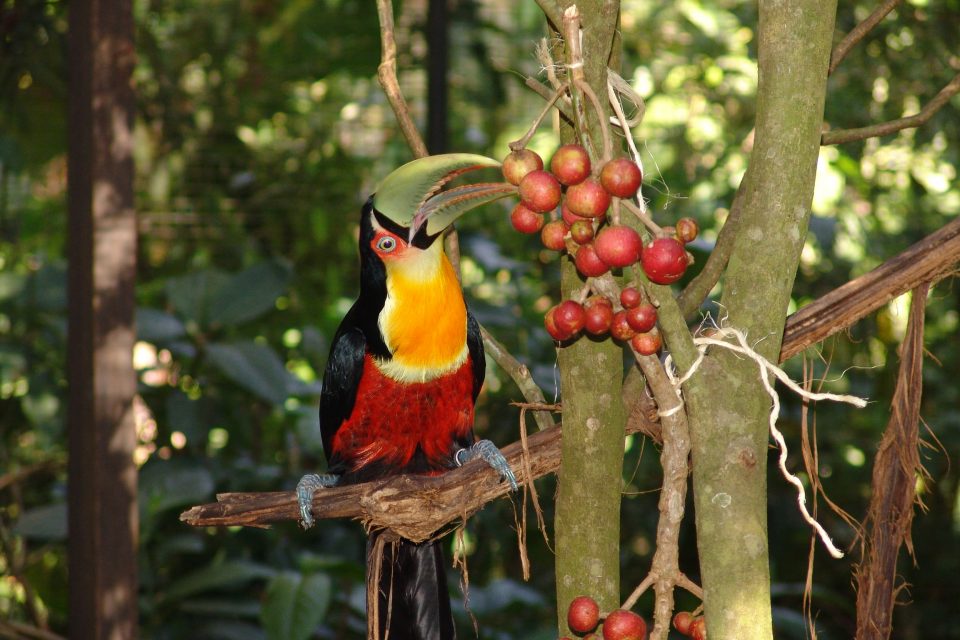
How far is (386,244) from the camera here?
1130mm

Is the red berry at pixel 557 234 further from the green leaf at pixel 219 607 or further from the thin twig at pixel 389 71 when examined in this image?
the green leaf at pixel 219 607

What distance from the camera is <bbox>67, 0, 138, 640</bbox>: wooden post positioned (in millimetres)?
1534

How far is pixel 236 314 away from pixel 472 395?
2.93ft

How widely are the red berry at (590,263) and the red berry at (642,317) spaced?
0.03 meters

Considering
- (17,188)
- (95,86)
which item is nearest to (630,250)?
(95,86)

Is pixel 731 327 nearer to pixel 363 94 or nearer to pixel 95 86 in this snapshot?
pixel 95 86

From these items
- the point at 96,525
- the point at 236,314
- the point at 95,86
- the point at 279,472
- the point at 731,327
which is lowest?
the point at 279,472

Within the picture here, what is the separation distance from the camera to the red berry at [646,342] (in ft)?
2.17

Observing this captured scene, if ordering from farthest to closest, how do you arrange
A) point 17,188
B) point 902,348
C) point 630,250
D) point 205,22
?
point 205,22 → point 17,188 → point 902,348 → point 630,250

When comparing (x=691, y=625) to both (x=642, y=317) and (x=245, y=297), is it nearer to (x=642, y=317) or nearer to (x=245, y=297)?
(x=642, y=317)

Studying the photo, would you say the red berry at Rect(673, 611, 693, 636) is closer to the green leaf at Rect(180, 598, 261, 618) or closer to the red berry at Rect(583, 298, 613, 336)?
the red berry at Rect(583, 298, 613, 336)

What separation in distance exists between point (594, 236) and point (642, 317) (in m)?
0.06

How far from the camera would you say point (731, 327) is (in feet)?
2.17

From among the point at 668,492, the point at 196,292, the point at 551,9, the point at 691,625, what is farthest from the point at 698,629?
the point at 196,292
